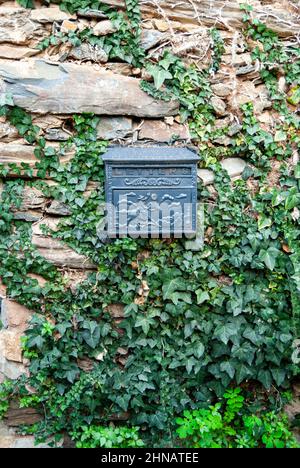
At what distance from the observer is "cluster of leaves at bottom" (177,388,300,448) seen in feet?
8.61

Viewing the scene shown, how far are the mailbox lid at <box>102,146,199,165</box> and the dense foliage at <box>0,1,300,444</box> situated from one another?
0.46 ft

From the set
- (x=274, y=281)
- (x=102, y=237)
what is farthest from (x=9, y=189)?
(x=274, y=281)

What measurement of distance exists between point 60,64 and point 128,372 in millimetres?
1982

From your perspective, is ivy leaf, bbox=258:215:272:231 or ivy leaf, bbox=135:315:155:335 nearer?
ivy leaf, bbox=135:315:155:335

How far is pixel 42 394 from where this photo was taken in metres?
2.75

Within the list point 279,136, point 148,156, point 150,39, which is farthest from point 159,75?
point 279,136

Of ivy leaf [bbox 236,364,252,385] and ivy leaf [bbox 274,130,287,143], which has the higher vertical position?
ivy leaf [bbox 274,130,287,143]

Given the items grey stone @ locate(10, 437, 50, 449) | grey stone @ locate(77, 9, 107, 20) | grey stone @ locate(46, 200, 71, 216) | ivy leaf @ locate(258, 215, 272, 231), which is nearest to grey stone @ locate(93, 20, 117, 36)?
grey stone @ locate(77, 9, 107, 20)

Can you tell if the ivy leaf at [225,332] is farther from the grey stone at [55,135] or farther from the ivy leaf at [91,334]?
the grey stone at [55,135]

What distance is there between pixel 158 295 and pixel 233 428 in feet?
3.17

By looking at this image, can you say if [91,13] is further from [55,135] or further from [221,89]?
[221,89]

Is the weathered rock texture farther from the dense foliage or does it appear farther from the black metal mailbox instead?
the black metal mailbox

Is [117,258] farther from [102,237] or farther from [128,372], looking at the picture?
[128,372]

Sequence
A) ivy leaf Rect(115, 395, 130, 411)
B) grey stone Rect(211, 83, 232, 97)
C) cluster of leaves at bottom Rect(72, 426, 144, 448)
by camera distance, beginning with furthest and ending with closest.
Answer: grey stone Rect(211, 83, 232, 97) < ivy leaf Rect(115, 395, 130, 411) < cluster of leaves at bottom Rect(72, 426, 144, 448)
